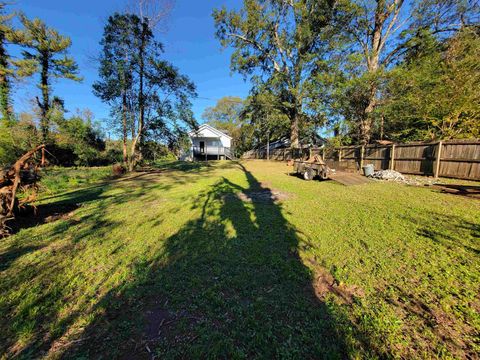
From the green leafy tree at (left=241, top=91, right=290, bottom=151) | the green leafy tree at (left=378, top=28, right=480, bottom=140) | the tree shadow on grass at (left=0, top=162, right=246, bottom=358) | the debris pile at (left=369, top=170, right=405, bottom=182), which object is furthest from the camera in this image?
the green leafy tree at (left=241, top=91, right=290, bottom=151)

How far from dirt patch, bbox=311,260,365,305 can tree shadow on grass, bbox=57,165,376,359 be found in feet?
0.31

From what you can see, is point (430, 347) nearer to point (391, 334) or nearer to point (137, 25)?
point (391, 334)

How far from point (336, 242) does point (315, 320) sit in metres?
1.84

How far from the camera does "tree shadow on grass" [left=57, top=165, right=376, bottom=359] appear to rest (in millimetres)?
1705

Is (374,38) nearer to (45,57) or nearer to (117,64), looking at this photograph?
(117,64)

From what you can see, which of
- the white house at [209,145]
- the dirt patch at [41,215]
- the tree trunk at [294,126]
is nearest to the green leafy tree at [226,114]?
the white house at [209,145]

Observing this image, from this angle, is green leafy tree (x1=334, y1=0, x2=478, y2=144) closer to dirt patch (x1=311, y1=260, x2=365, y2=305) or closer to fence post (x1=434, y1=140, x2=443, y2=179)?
fence post (x1=434, y1=140, x2=443, y2=179)

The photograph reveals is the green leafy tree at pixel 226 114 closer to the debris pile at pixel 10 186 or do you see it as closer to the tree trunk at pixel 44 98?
the tree trunk at pixel 44 98

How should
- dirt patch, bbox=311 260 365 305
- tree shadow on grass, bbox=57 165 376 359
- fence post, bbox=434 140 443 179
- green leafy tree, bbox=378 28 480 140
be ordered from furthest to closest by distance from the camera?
green leafy tree, bbox=378 28 480 140
fence post, bbox=434 140 443 179
dirt patch, bbox=311 260 365 305
tree shadow on grass, bbox=57 165 376 359

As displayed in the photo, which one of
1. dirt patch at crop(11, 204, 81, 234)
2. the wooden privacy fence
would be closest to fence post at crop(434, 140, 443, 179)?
the wooden privacy fence

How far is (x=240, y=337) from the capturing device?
5.90ft

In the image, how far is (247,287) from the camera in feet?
8.00

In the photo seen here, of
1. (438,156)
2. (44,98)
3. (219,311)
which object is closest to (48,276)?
(219,311)

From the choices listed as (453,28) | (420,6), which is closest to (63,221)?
(420,6)
